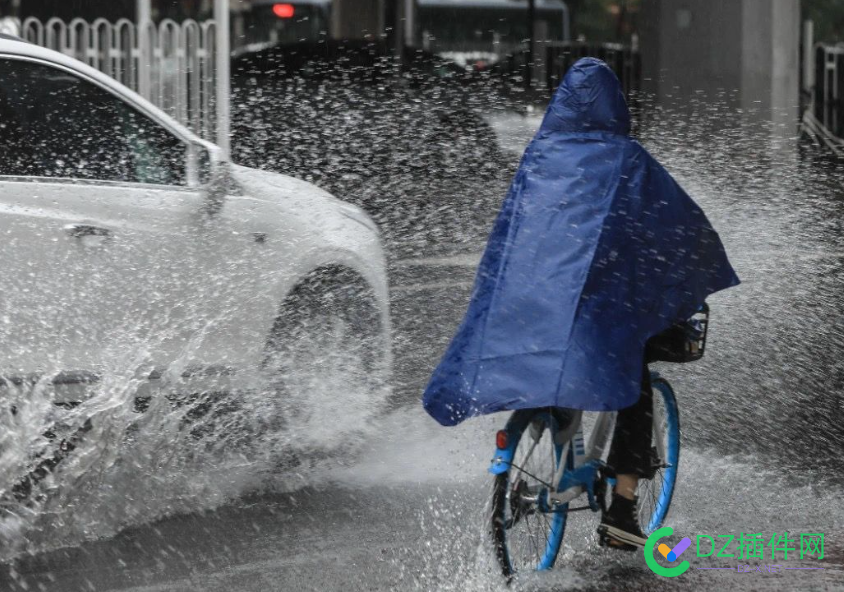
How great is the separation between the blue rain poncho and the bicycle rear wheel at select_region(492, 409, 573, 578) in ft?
0.70

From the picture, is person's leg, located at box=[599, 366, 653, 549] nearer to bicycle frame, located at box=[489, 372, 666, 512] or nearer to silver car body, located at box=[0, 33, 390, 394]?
bicycle frame, located at box=[489, 372, 666, 512]

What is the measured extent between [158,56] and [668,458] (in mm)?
7669

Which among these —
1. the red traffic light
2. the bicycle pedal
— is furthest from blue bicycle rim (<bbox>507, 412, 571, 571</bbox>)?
the red traffic light

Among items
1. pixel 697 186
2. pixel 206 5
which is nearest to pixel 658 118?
pixel 697 186

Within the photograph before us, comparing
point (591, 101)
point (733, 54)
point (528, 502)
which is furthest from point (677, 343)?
point (733, 54)

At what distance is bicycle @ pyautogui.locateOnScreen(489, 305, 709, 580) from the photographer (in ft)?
14.7

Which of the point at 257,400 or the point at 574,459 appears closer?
the point at 574,459

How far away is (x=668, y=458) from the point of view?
5.29 meters

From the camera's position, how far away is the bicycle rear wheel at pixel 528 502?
447cm

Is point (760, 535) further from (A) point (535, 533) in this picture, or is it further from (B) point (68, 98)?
(B) point (68, 98)

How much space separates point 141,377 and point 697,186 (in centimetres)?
849

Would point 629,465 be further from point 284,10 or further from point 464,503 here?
point 284,10

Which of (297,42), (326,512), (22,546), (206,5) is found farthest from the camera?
(297,42)

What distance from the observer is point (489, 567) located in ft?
14.8
